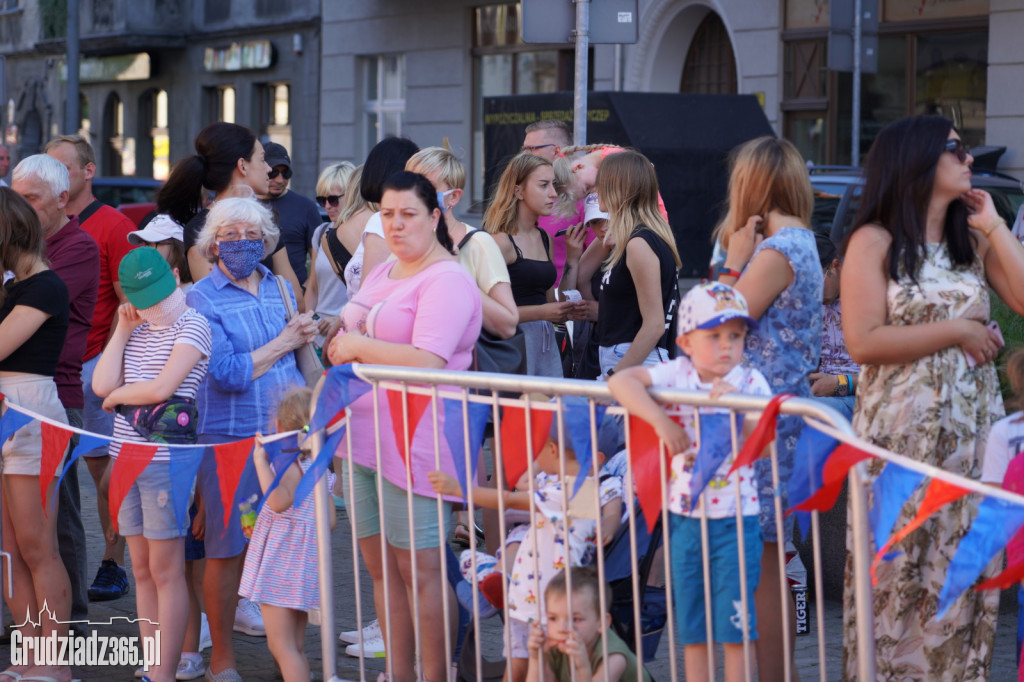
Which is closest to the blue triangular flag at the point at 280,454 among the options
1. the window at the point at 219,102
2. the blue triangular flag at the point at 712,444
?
the blue triangular flag at the point at 712,444

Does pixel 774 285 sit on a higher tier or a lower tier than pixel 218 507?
higher

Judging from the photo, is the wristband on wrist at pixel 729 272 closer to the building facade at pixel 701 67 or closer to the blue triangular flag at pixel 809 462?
the blue triangular flag at pixel 809 462

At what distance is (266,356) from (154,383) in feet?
1.44

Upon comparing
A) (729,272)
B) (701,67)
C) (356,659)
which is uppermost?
(701,67)

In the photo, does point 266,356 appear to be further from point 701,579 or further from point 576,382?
point 701,579

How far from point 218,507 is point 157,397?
19.2 inches

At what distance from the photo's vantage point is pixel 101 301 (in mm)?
6488

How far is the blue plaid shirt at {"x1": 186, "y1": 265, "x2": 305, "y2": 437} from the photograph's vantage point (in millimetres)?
5027

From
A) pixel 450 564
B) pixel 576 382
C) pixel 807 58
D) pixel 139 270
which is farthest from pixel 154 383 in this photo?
pixel 807 58

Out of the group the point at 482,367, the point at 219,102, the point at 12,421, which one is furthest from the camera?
the point at 219,102

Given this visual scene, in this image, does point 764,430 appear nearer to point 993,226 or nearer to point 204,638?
point 993,226

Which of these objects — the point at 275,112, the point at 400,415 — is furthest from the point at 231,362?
the point at 275,112

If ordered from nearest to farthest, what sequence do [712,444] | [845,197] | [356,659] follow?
1. [712,444]
2. [356,659]
3. [845,197]

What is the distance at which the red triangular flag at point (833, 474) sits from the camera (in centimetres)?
320
